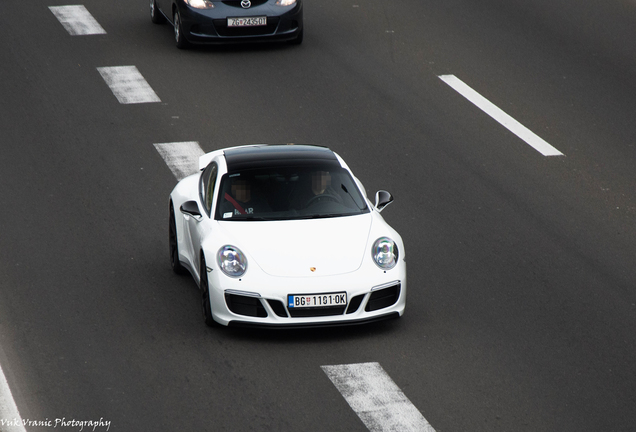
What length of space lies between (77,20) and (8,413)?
15297 millimetres

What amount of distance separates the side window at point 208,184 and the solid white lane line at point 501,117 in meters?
5.81

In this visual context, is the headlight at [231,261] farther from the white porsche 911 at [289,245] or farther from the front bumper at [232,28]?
the front bumper at [232,28]

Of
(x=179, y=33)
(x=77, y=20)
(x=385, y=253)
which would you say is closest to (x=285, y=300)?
(x=385, y=253)

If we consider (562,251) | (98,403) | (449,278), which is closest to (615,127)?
(562,251)

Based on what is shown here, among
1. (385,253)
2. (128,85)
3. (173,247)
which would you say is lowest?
(128,85)

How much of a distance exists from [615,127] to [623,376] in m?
8.11

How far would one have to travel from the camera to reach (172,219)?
37.1 ft

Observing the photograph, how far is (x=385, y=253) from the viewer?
9594 mm

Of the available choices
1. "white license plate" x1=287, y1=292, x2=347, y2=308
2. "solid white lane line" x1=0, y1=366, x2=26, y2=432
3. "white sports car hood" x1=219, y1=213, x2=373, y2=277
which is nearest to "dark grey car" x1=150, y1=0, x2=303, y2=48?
"white sports car hood" x1=219, y1=213, x2=373, y2=277

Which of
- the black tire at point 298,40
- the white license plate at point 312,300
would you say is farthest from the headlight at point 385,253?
the black tire at point 298,40

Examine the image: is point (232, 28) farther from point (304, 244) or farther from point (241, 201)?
point (304, 244)

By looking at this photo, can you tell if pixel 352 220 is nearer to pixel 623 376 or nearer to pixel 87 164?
pixel 623 376

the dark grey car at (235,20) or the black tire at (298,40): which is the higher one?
the dark grey car at (235,20)

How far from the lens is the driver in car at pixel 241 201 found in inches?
395
